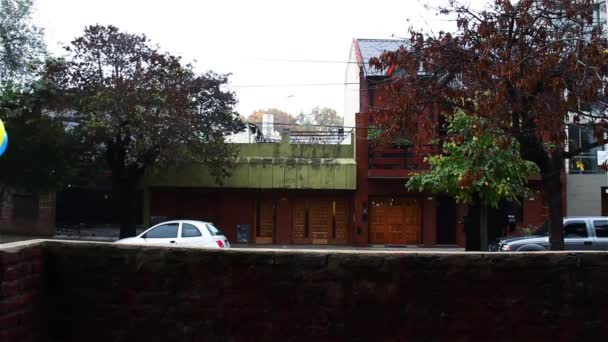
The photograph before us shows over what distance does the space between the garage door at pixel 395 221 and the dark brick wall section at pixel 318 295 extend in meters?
22.6

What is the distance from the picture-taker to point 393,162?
2600 cm

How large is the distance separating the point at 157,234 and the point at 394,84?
823 centimetres

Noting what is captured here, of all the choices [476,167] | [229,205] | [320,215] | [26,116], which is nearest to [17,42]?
[26,116]

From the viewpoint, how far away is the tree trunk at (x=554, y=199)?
11.6 m

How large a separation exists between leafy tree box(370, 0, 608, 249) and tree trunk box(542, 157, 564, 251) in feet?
0.07

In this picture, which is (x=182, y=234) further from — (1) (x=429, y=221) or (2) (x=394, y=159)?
(1) (x=429, y=221)

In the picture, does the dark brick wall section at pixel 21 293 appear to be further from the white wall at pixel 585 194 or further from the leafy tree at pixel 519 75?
the white wall at pixel 585 194

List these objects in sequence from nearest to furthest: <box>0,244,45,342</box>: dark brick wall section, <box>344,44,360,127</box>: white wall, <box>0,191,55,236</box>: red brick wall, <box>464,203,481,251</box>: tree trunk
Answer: <box>0,244,45,342</box>: dark brick wall section → <box>464,203,481,251</box>: tree trunk → <box>0,191,55,236</box>: red brick wall → <box>344,44,360,127</box>: white wall

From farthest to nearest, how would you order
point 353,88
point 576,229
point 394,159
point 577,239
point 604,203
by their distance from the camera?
point 353,88
point 604,203
point 394,159
point 576,229
point 577,239

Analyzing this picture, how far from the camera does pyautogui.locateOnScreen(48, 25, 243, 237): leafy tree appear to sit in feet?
68.9

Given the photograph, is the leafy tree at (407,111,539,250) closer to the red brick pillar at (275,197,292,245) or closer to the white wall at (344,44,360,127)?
the red brick pillar at (275,197,292,245)

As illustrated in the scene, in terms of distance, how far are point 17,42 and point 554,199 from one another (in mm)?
20542

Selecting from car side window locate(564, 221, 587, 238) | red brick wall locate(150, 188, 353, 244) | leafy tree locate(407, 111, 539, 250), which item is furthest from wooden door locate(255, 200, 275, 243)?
car side window locate(564, 221, 587, 238)

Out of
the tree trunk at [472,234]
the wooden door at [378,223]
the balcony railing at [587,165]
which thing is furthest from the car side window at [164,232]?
the balcony railing at [587,165]
